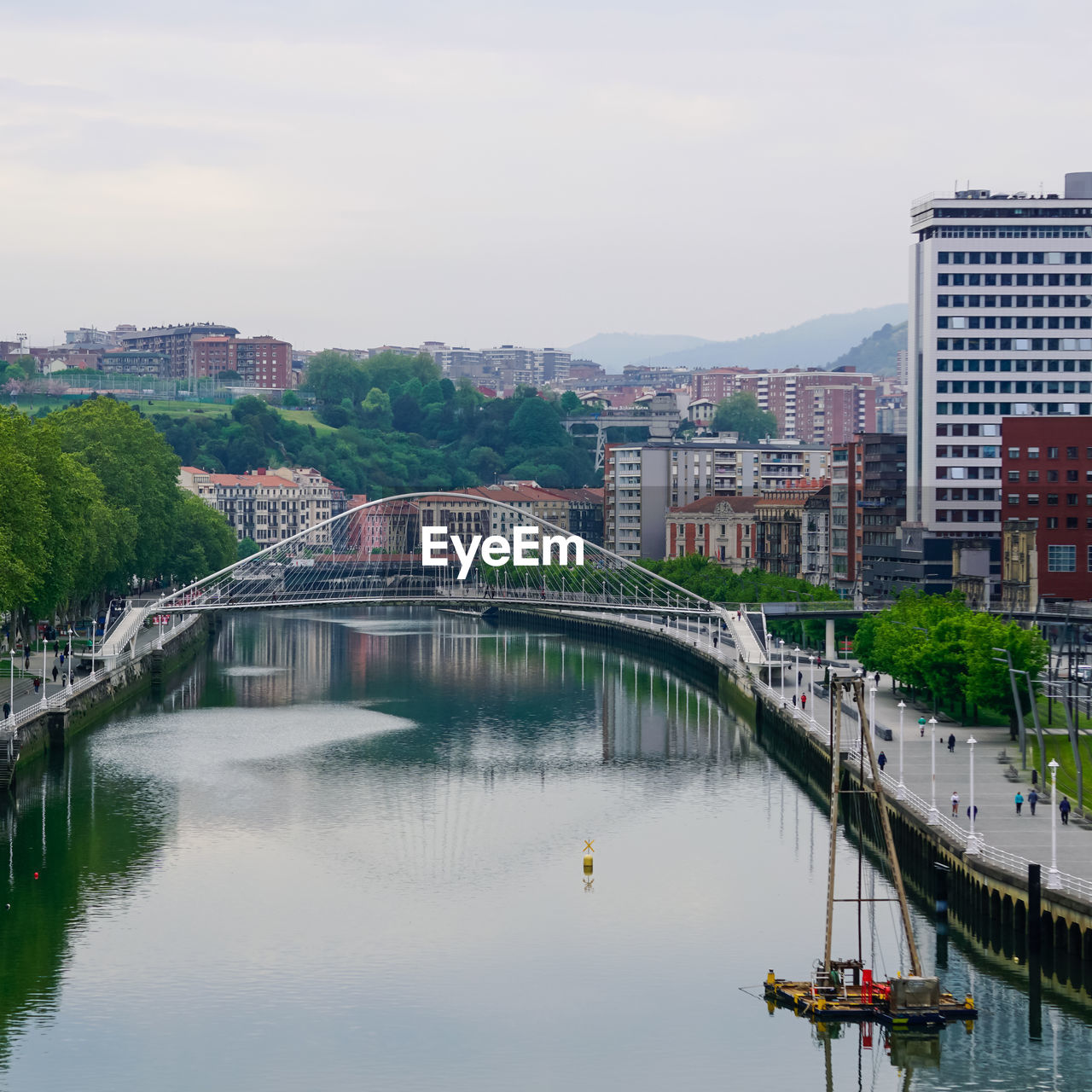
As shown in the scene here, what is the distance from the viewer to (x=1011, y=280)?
152 metres

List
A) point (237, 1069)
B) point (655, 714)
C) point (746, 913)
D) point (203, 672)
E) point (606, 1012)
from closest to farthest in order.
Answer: point (237, 1069), point (606, 1012), point (746, 913), point (655, 714), point (203, 672)

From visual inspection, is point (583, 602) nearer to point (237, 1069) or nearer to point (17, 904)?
point (17, 904)

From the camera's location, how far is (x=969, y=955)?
52.2 metres

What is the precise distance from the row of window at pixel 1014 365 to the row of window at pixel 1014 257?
7.06 m

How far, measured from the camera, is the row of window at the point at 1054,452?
13550 cm

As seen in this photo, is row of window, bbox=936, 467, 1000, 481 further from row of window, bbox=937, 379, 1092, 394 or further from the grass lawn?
the grass lawn

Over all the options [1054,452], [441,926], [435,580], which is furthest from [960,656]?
[435,580]

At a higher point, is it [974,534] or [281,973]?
[974,534]

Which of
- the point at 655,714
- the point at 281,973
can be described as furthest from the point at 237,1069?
the point at 655,714

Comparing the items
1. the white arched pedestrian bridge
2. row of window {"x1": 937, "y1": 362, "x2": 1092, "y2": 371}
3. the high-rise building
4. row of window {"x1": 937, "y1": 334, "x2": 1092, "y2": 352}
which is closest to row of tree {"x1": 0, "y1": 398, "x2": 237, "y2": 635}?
the white arched pedestrian bridge

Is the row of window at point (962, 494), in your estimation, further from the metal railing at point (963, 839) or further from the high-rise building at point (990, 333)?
the metal railing at point (963, 839)

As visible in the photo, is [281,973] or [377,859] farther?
[377,859]

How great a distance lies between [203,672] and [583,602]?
1232 inches

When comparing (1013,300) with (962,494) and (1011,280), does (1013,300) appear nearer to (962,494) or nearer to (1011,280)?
(1011,280)
